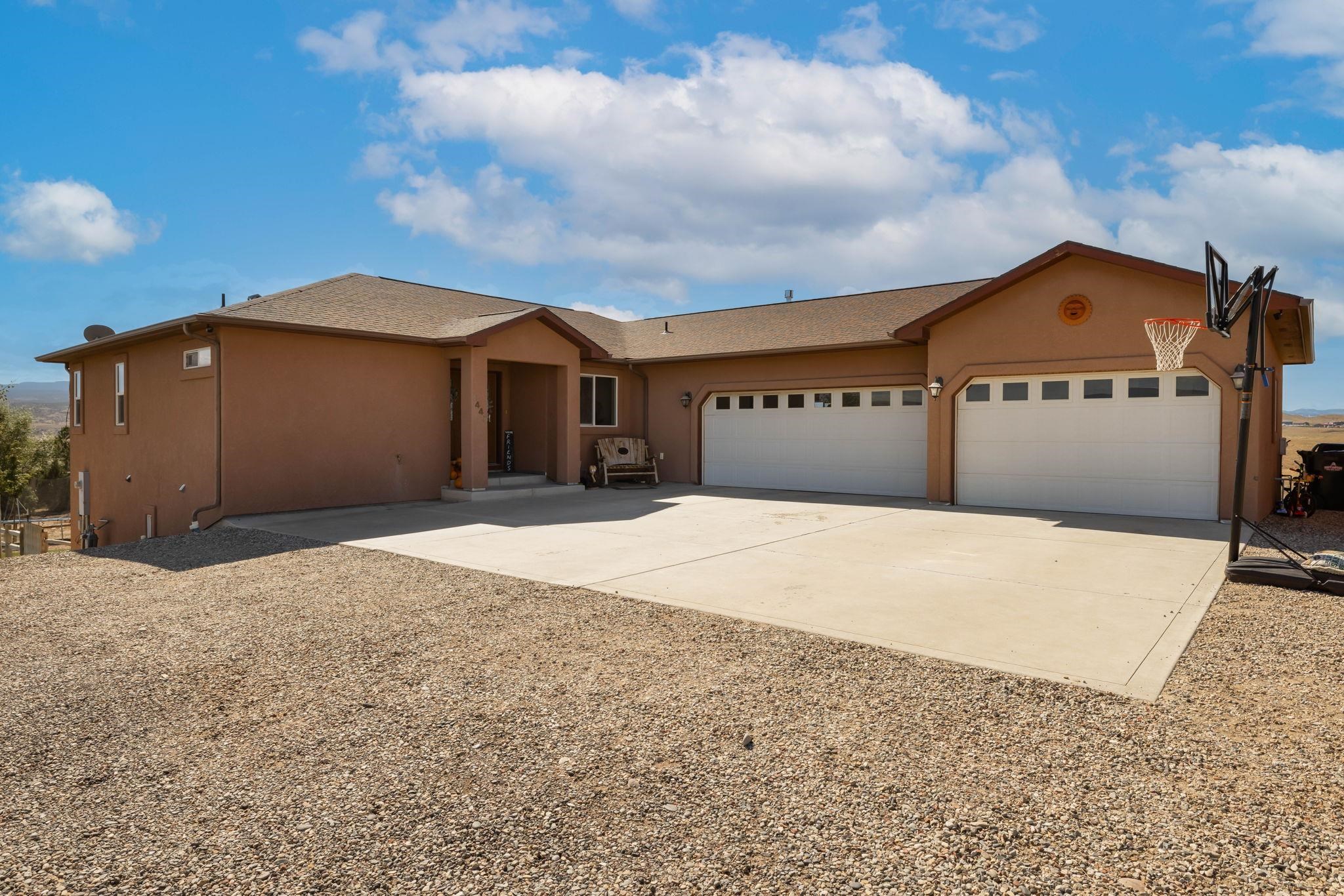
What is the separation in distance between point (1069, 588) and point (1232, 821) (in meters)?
3.97

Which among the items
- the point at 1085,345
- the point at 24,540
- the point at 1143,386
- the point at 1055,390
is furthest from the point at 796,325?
the point at 24,540

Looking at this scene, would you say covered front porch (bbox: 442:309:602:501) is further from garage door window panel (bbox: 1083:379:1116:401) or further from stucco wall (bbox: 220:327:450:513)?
garage door window panel (bbox: 1083:379:1116:401)

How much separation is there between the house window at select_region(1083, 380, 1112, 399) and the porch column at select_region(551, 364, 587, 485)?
9398 millimetres

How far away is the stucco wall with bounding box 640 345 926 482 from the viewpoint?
46.2 ft

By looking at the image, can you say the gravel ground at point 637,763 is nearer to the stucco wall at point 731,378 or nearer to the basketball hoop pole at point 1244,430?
the basketball hoop pole at point 1244,430

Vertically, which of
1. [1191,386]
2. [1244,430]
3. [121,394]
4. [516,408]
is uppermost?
[121,394]

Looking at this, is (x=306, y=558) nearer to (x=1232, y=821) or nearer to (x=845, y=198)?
(x=1232, y=821)

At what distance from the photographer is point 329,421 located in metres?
12.0

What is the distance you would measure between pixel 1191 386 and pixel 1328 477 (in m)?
5.48

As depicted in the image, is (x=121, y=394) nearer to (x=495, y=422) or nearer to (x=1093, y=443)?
(x=495, y=422)

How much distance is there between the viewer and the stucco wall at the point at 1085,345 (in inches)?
412

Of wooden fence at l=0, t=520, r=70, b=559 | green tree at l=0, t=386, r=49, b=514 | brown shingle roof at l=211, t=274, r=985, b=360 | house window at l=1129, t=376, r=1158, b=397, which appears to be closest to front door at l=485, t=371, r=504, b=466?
brown shingle roof at l=211, t=274, r=985, b=360

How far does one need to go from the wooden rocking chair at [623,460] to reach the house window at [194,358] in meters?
7.71

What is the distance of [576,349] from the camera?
15.2 metres
